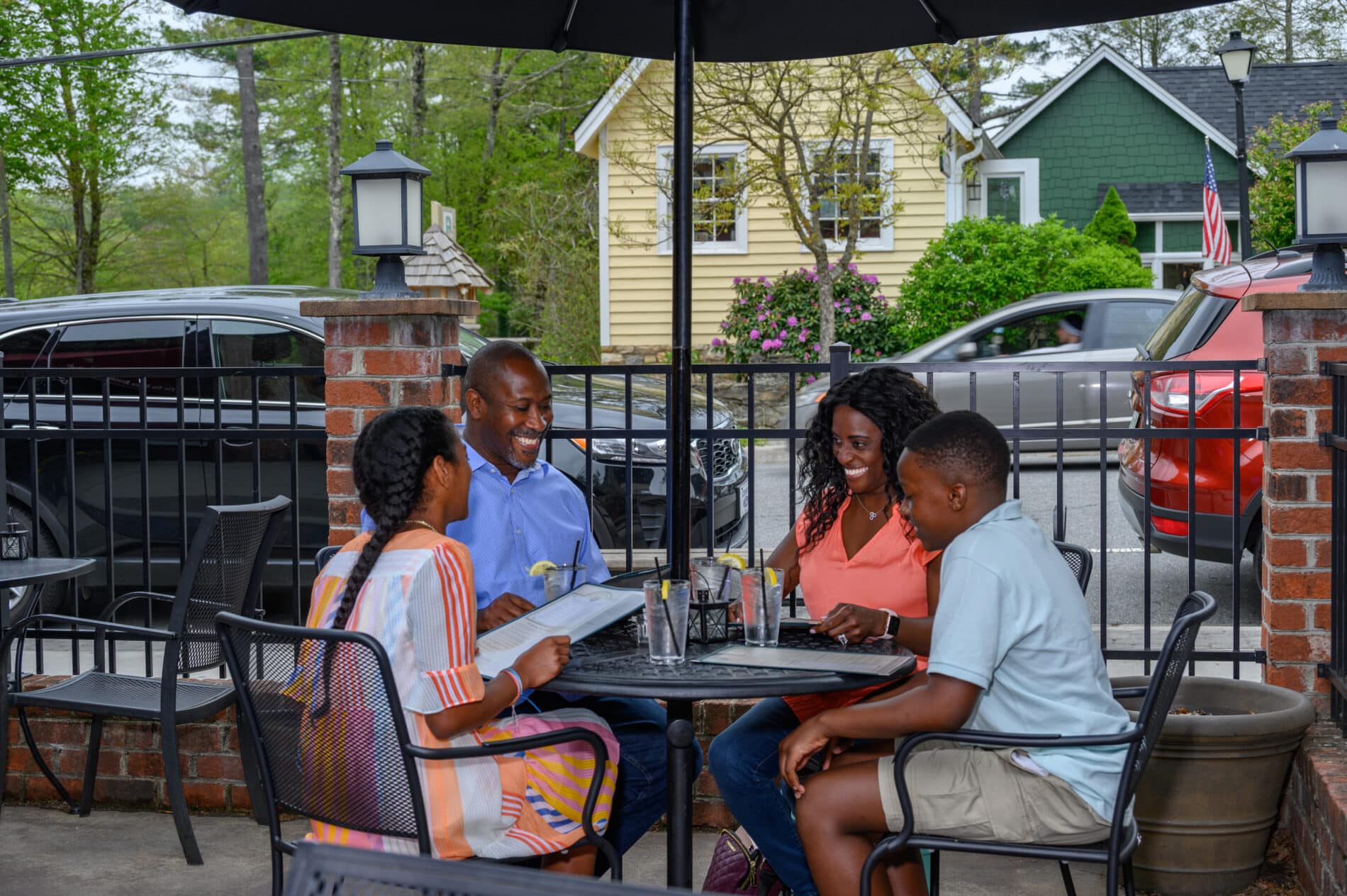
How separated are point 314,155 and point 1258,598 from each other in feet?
100

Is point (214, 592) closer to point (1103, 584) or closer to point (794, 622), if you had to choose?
point (794, 622)

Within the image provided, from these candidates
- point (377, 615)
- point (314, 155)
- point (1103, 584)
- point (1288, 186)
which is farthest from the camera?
point (314, 155)

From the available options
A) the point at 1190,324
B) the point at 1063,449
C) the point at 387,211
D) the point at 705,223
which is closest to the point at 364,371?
the point at 387,211

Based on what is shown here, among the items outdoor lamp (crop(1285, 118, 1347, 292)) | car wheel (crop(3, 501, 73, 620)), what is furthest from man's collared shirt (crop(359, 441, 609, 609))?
car wheel (crop(3, 501, 73, 620))

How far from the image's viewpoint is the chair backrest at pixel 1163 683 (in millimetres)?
2594

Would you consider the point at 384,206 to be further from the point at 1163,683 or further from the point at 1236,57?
→ the point at 1236,57

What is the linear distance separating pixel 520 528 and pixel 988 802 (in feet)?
4.49

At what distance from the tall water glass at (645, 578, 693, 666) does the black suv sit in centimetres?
334

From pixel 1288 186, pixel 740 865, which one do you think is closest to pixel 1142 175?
pixel 1288 186

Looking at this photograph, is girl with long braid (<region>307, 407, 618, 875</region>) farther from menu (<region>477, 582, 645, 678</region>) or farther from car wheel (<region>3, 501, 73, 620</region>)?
car wheel (<region>3, 501, 73, 620</region>)

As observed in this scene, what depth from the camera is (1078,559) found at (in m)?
3.55

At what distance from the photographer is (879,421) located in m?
3.26

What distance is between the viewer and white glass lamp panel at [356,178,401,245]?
14.8 feet

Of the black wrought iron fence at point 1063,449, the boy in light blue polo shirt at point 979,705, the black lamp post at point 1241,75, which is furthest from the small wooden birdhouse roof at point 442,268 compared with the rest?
the boy in light blue polo shirt at point 979,705
